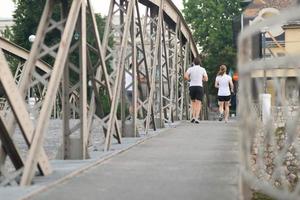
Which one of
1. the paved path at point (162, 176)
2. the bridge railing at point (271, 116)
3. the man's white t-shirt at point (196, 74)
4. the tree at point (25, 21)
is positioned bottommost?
the paved path at point (162, 176)

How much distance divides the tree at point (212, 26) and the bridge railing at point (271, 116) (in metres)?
64.1

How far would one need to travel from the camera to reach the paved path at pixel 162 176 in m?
6.25

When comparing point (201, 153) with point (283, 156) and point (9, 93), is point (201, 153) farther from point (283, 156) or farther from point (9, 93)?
point (283, 156)

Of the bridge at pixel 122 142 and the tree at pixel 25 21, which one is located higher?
the tree at pixel 25 21

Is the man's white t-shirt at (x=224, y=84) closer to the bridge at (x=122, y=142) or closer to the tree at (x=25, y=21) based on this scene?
the bridge at (x=122, y=142)

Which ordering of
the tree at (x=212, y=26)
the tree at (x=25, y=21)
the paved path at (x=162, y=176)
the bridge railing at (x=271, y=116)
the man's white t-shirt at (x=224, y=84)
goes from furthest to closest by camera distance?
the tree at (x=212, y=26) < the tree at (x=25, y=21) < the man's white t-shirt at (x=224, y=84) < the paved path at (x=162, y=176) < the bridge railing at (x=271, y=116)

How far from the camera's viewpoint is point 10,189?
6.42m

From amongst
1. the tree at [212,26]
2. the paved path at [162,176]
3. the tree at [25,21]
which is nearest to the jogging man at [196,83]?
the paved path at [162,176]

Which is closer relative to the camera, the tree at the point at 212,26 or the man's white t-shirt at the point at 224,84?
the man's white t-shirt at the point at 224,84

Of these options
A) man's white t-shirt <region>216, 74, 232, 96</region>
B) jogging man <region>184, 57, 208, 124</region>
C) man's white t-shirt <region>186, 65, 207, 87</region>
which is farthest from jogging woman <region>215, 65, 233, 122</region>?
man's white t-shirt <region>186, 65, 207, 87</region>

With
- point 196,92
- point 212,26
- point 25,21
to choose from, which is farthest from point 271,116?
point 212,26

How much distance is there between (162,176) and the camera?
7.48 m

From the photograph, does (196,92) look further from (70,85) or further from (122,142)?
(70,85)

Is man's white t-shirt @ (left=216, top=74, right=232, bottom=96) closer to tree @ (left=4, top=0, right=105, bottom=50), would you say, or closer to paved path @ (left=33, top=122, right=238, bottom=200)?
paved path @ (left=33, top=122, right=238, bottom=200)
